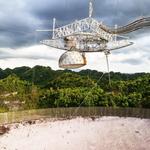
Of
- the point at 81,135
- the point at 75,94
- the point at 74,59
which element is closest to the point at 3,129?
the point at 81,135

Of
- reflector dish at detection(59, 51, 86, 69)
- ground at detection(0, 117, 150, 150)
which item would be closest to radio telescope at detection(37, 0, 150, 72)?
reflector dish at detection(59, 51, 86, 69)

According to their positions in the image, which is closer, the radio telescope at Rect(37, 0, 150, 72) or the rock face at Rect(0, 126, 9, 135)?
the radio telescope at Rect(37, 0, 150, 72)

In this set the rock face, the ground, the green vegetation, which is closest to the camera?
the ground

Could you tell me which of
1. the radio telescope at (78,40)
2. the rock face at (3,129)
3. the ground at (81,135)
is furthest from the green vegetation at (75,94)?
the radio telescope at (78,40)

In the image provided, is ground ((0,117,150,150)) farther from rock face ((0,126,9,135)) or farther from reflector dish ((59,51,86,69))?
reflector dish ((59,51,86,69))

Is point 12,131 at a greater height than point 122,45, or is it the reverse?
point 122,45

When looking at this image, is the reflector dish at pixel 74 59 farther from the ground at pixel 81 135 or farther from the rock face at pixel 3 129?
the rock face at pixel 3 129

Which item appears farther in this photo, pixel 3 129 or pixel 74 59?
pixel 3 129

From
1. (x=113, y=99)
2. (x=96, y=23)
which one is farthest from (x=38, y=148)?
(x=113, y=99)

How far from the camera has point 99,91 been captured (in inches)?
2073

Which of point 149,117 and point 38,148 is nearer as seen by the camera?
point 38,148

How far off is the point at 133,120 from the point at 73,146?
25.1ft

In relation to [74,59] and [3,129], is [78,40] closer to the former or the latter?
[74,59]

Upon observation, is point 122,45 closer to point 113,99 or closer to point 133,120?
point 133,120
